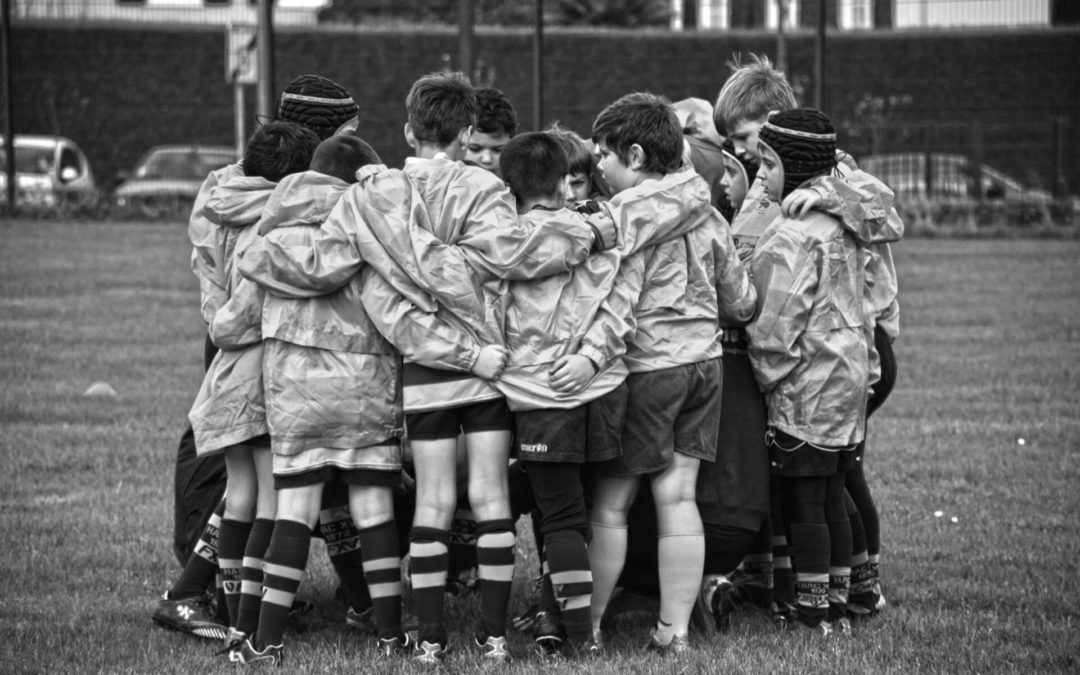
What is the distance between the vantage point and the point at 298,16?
85.1 ft

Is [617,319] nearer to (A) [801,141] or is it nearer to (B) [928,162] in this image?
(A) [801,141]

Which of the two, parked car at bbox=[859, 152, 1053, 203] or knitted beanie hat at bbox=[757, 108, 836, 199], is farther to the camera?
parked car at bbox=[859, 152, 1053, 203]

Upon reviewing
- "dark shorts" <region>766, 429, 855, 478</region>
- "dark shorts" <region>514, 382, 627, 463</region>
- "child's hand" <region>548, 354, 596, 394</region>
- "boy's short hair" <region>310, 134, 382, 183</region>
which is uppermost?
"boy's short hair" <region>310, 134, 382, 183</region>

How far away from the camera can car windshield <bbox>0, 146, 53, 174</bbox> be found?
20141 millimetres

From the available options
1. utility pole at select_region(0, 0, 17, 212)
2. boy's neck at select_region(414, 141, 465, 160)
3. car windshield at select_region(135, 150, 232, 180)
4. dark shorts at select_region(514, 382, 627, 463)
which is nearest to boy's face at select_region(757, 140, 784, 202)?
dark shorts at select_region(514, 382, 627, 463)

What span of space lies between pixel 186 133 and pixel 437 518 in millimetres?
18779

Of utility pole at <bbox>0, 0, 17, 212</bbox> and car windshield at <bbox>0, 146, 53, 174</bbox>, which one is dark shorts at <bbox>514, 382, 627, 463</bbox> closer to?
utility pole at <bbox>0, 0, 17, 212</bbox>

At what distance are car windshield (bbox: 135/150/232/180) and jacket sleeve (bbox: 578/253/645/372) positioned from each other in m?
16.3

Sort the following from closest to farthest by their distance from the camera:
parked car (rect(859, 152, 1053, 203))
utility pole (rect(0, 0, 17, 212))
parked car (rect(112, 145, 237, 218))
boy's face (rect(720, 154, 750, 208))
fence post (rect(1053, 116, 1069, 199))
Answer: boy's face (rect(720, 154, 750, 208)) < utility pole (rect(0, 0, 17, 212)) < parked car (rect(112, 145, 237, 218)) < parked car (rect(859, 152, 1053, 203)) < fence post (rect(1053, 116, 1069, 199))

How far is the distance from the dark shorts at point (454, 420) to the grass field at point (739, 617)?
27.1 inches

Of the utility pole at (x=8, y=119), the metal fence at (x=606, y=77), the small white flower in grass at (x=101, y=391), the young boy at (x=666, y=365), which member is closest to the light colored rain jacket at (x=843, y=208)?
the young boy at (x=666, y=365)

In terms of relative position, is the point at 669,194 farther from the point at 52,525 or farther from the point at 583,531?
the point at 52,525

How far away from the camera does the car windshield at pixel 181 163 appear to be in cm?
1983

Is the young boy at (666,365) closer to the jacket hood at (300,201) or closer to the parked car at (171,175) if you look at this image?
the jacket hood at (300,201)
